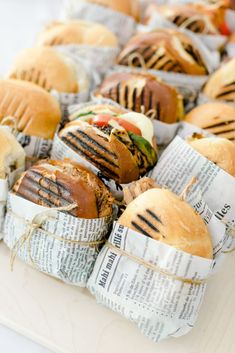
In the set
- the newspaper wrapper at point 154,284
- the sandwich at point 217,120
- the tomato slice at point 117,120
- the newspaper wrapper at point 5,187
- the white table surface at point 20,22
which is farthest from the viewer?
the white table surface at point 20,22

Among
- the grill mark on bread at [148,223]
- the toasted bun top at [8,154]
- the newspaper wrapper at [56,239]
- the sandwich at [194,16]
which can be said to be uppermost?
the sandwich at [194,16]

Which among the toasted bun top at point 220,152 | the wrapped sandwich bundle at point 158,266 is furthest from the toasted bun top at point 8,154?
the toasted bun top at point 220,152

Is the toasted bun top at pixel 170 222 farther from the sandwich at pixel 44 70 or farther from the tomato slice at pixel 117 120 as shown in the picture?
the sandwich at pixel 44 70

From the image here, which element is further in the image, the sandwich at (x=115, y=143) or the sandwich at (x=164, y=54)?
the sandwich at (x=164, y=54)

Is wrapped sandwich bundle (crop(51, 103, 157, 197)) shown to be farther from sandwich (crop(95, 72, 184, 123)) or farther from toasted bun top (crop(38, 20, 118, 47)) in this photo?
toasted bun top (crop(38, 20, 118, 47))

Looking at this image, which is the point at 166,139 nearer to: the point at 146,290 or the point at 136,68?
the point at 136,68

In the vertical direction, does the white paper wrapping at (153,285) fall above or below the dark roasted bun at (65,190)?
below

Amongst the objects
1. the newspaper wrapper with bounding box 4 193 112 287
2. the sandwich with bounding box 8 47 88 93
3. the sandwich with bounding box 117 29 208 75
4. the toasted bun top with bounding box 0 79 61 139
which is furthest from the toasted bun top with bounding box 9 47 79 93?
the newspaper wrapper with bounding box 4 193 112 287
